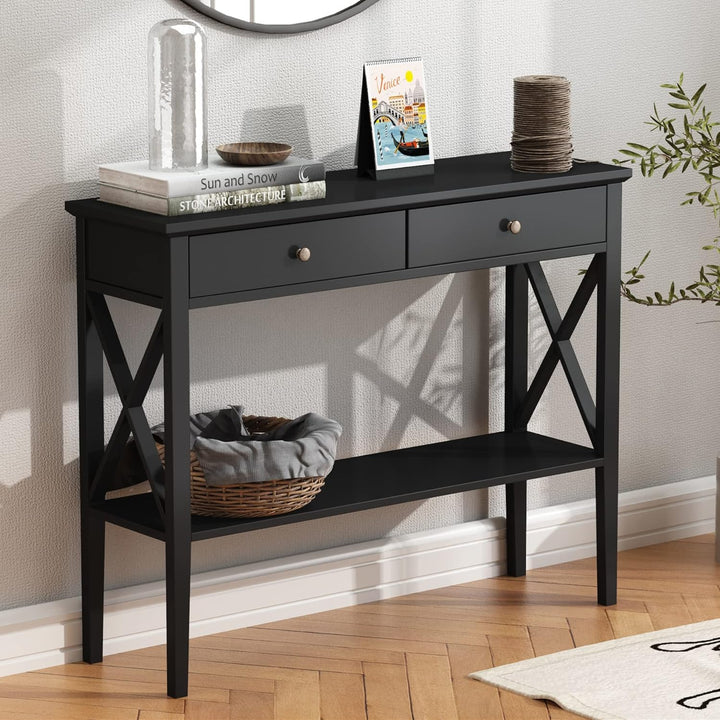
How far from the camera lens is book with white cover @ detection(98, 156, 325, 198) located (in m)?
2.71

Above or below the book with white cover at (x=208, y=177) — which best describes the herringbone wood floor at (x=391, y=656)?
below

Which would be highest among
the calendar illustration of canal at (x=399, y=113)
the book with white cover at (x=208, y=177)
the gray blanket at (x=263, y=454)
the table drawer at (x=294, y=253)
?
the calendar illustration of canal at (x=399, y=113)

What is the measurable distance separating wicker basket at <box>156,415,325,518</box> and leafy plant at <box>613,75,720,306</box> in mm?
1016

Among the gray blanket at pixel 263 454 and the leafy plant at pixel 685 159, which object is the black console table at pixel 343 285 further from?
the leafy plant at pixel 685 159

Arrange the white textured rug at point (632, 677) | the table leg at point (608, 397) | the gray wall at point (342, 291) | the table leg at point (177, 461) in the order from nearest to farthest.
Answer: the table leg at point (177, 461) < the white textured rug at point (632, 677) < the gray wall at point (342, 291) < the table leg at point (608, 397)

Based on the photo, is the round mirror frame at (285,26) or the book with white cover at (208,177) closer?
the book with white cover at (208,177)

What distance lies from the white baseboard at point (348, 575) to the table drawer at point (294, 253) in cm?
76

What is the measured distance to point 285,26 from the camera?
10.1 ft

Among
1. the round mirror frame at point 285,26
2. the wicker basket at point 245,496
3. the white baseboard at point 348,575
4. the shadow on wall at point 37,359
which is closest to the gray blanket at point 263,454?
the wicker basket at point 245,496

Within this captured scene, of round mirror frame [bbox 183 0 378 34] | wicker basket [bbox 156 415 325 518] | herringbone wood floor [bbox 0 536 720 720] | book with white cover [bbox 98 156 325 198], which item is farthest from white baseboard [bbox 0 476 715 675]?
round mirror frame [bbox 183 0 378 34]

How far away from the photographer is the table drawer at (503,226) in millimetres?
2951

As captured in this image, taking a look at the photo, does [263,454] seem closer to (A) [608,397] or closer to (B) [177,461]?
(B) [177,461]

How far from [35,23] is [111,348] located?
64cm

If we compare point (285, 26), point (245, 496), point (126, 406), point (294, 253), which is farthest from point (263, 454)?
point (285, 26)
